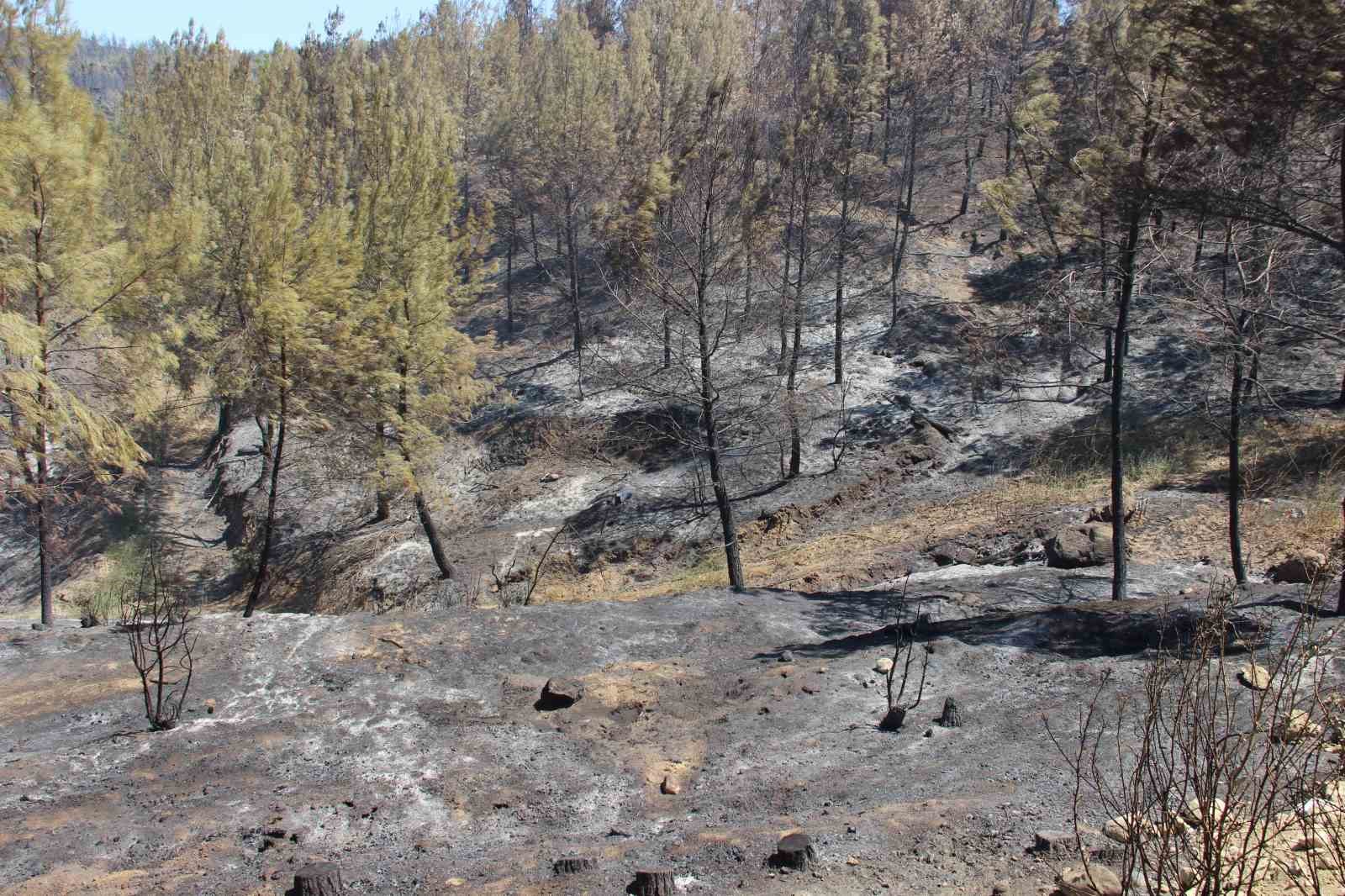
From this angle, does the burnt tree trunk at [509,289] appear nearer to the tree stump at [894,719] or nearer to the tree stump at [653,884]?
the tree stump at [894,719]

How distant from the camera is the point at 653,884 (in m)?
4.78

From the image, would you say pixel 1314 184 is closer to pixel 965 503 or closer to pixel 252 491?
pixel 965 503

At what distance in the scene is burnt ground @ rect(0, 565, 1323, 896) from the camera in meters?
5.43

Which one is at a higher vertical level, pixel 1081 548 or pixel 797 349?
pixel 797 349

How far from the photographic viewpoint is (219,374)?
15398mm

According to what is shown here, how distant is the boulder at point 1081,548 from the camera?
14180mm

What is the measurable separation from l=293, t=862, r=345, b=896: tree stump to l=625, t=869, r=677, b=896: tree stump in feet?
5.60

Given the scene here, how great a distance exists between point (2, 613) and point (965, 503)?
22.4m

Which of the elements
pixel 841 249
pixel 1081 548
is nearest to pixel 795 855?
pixel 1081 548

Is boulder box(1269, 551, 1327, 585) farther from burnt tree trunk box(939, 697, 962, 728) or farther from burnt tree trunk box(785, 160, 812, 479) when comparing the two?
burnt tree trunk box(785, 160, 812, 479)

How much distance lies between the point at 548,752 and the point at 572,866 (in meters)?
2.54

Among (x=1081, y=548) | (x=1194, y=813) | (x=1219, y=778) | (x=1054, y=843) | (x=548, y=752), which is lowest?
(x=1081, y=548)

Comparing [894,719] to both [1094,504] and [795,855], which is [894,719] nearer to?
[795,855]

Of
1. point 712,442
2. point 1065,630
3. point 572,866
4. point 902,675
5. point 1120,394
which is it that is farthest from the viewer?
point 712,442
